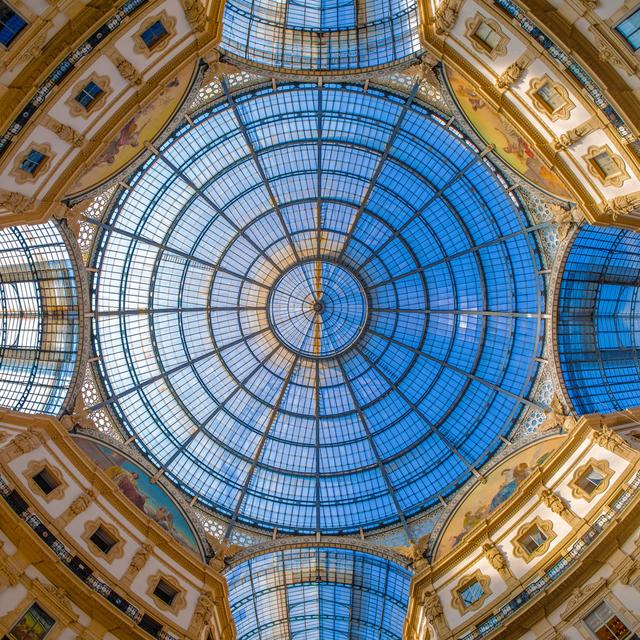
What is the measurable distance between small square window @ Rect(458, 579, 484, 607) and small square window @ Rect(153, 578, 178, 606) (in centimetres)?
1362

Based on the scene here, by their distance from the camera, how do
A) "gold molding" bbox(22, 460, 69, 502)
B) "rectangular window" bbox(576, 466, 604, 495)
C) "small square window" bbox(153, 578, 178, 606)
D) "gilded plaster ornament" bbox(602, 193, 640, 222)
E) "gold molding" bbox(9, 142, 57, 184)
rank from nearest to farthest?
"gold molding" bbox(9, 142, 57, 184) → "gilded plaster ornament" bbox(602, 193, 640, 222) → "gold molding" bbox(22, 460, 69, 502) → "rectangular window" bbox(576, 466, 604, 495) → "small square window" bbox(153, 578, 178, 606)

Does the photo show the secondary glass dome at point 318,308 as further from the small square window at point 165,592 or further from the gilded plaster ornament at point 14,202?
the gilded plaster ornament at point 14,202

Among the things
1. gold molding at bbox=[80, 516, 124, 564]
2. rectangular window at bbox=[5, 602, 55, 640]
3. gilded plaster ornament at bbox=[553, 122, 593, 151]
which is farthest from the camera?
gold molding at bbox=[80, 516, 124, 564]

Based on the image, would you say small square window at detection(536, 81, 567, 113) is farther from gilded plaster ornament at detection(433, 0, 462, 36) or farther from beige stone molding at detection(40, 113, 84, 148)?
beige stone molding at detection(40, 113, 84, 148)

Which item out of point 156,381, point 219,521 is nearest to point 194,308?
point 156,381

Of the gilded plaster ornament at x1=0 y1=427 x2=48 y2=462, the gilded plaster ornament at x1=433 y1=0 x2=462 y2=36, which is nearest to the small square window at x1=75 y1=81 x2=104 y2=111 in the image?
the gilded plaster ornament at x1=0 y1=427 x2=48 y2=462

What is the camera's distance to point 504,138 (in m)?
28.9

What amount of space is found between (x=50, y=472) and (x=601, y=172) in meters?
26.9

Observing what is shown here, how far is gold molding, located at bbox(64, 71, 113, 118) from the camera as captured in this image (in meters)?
23.5

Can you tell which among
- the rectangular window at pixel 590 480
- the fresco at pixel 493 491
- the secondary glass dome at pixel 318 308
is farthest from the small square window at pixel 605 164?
the fresco at pixel 493 491

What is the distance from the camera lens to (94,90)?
24.4 m

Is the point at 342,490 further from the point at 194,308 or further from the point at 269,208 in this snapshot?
the point at 269,208

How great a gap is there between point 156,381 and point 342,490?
43.6 ft

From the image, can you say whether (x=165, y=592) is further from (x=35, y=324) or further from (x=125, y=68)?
(x=125, y=68)
